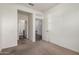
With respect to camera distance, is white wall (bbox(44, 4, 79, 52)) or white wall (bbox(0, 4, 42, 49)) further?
white wall (bbox(0, 4, 42, 49))

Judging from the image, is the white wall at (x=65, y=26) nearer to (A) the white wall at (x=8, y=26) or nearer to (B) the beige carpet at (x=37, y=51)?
(B) the beige carpet at (x=37, y=51)

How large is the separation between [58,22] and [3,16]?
2525mm

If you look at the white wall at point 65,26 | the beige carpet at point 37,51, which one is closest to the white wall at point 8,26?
the beige carpet at point 37,51

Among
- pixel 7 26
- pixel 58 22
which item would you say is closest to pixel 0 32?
pixel 7 26

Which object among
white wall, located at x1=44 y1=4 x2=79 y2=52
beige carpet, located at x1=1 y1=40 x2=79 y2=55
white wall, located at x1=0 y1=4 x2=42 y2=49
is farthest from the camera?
white wall, located at x1=0 y1=4 x2=42 y2=49

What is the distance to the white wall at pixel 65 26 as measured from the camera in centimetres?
267

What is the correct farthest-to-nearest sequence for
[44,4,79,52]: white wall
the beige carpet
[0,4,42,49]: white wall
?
[0,4,42,49]: white wall < [44,4,79,52]: white wall < the beige carpet

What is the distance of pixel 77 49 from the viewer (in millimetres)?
2613

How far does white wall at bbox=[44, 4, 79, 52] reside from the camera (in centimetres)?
267

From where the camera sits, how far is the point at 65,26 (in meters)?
3.14

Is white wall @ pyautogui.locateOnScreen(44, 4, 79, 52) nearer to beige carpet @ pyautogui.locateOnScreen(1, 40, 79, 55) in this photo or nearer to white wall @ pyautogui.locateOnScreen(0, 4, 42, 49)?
beige carpet @ pyautogui.locateOnScreen(1, 40, 79, 55)

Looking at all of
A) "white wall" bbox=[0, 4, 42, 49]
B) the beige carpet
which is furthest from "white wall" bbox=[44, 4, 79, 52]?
"white wall" bbox=[0, 4, 42, 49]

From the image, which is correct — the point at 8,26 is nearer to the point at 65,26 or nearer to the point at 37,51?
the point at 37,51
